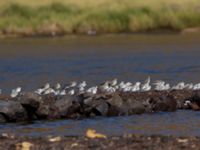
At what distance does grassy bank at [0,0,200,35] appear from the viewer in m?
40.2

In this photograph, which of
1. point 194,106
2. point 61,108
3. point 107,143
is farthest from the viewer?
point 194,106

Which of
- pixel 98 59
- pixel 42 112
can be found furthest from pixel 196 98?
pixel 98 59

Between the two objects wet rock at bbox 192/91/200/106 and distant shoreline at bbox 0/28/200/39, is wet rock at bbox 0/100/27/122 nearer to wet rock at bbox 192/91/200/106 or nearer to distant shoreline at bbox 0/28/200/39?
wet rock at bbox 192/91/200/106

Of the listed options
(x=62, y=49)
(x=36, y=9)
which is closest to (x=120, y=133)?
(x=62, y=49)

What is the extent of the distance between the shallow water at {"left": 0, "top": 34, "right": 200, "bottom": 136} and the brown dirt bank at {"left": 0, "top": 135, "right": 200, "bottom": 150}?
1.31m

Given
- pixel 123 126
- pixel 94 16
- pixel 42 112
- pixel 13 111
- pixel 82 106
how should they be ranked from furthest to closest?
pixel 94 16, pixel 82 106, pixel 42 112, pixel 13 111, pixel 123 126

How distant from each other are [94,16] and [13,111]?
78.0ft

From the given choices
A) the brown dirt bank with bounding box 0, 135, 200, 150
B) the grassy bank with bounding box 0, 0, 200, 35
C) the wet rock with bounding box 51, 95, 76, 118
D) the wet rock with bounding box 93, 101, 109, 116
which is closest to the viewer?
the brown dirt bank with bounding box 0, 135, 200, 150

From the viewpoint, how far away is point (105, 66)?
28609 millimetres

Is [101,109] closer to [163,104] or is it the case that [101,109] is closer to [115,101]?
[115,101]

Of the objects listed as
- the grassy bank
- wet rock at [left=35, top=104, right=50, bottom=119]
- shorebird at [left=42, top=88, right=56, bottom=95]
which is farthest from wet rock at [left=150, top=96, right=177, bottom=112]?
the grassy bank

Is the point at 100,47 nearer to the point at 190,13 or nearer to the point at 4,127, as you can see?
the point at 190,13

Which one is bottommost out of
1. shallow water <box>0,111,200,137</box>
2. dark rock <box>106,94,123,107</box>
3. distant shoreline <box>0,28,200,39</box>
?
shallow water <box>0,111,200,137</box>

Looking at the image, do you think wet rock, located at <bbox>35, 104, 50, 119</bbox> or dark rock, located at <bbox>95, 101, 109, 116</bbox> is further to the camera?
dark rock, located at <bbox>95, 101, 109, 116</bbox>
